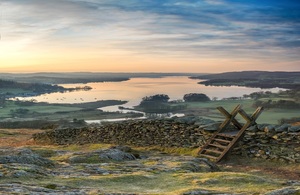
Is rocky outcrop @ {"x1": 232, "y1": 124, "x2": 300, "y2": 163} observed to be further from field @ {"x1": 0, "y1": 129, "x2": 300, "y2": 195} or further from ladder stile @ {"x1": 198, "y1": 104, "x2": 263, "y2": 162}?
field @ {"x1": 0, "y1": 129, "x2": 300, "y2": 195}

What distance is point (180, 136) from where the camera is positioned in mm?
23391

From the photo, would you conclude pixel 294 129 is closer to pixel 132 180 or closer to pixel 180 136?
pixel 180 136

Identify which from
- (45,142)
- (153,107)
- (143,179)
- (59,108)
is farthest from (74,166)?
(59,108)

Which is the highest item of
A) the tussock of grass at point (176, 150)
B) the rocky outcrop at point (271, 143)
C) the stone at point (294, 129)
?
the stone at point (294, 129)

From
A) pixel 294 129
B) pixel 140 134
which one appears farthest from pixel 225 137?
pixel 140 134

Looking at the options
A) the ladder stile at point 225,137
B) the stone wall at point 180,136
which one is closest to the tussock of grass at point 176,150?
the stone wall at point 180,136

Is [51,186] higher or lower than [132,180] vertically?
higher

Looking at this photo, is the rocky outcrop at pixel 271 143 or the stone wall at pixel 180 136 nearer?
the rocky outcrop at pixel 271 143

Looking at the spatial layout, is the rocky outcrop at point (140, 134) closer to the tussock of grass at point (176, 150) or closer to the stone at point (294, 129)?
the tussock of grass at point (176, 150)

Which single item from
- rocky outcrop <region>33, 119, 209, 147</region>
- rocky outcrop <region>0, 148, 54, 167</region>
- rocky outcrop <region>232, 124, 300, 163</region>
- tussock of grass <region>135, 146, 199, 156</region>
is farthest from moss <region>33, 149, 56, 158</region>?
rocky outcrop <region>232, 124, 300, 163</region>

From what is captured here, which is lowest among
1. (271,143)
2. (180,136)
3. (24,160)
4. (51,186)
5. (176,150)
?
(176,150)

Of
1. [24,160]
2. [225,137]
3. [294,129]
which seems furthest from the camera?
[225,137]

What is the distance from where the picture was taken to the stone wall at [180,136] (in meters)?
19.3

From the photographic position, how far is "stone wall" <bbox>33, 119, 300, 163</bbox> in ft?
63.2
